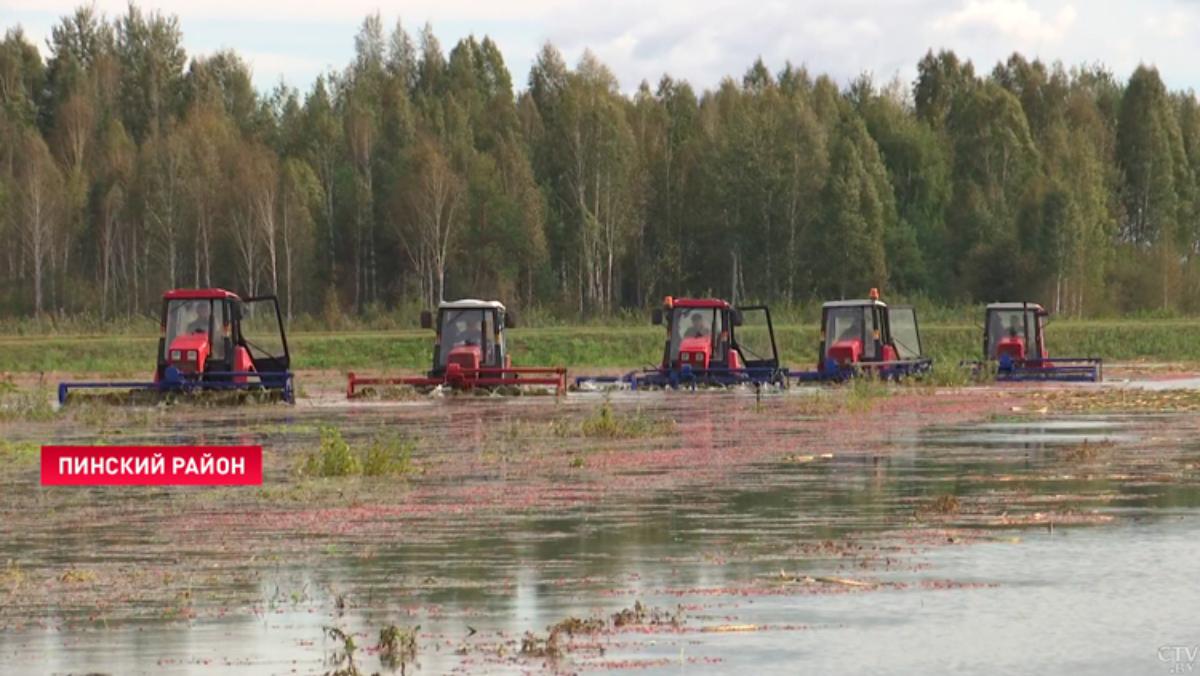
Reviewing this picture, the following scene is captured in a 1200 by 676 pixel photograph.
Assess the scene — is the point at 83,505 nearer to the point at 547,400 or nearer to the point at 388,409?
the point at 388,409

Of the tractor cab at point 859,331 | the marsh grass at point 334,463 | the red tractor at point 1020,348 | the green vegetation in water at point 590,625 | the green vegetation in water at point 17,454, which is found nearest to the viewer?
the green vegetation in water at point 590,625

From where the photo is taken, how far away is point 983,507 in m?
21.6

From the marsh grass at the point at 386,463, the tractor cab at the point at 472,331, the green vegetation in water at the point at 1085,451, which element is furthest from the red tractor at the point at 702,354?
the marsh grass at the point at 386,463

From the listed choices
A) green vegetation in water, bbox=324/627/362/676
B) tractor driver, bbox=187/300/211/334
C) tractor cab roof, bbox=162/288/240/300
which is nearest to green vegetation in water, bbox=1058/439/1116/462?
green vegetation in water, bbox=324/627/362/676

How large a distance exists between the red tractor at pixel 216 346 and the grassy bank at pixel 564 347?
68.6 ft

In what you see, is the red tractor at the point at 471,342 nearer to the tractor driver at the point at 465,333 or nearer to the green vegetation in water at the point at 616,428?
the tractor driver at the point at 465,333

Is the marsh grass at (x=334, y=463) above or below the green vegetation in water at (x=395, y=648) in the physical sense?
above

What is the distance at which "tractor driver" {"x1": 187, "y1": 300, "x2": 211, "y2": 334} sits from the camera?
45344 millimetres

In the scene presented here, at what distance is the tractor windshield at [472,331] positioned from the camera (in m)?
49.3

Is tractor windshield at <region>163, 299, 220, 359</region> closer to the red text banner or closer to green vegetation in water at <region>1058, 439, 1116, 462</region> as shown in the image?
the red text banner

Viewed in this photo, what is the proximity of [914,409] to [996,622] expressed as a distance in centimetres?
2826

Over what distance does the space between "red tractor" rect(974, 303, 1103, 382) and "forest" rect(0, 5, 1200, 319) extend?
3566 centimetres

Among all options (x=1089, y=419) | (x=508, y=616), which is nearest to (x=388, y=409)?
(x=1089, y=419)

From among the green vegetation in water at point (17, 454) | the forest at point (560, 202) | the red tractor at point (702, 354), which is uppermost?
the forest at point (560, 202)
